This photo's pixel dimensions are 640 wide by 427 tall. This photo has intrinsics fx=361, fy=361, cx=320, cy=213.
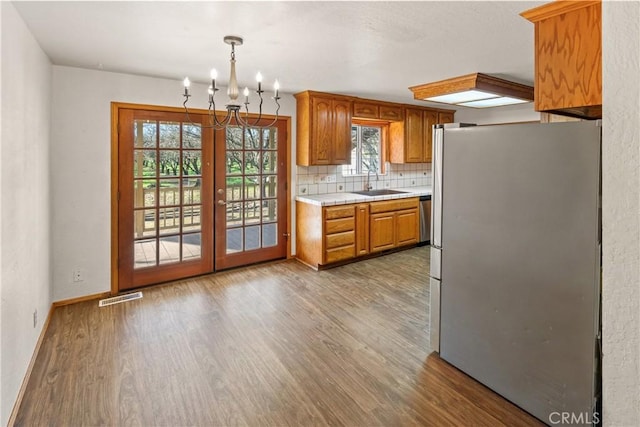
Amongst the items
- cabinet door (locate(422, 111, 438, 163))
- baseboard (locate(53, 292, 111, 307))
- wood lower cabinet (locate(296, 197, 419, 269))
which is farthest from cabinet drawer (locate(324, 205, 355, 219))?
baseboard (locate(53, 292, 111, 307))

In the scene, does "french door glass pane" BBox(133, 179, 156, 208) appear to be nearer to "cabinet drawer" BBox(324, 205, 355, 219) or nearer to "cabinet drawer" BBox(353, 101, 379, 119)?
"cabinet drawer" BBox(324, 205, 355, 219)

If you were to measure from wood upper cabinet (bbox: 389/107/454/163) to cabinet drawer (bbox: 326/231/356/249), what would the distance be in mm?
1837

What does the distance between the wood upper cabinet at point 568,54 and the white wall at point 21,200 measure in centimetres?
275

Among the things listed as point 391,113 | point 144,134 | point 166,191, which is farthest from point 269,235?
point 391,113

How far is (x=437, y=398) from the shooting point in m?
2.07

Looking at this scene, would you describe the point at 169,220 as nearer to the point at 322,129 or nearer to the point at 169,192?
the point at 169,192

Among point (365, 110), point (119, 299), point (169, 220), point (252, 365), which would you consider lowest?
point (252, 365)

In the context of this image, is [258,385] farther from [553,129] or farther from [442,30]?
[442,30]

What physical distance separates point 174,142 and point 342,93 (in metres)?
2.13

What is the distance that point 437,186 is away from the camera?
245 centimetres

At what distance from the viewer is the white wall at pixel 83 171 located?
3.29m

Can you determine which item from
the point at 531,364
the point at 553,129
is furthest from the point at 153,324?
the point at 553,129

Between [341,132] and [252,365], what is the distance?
10.8ft

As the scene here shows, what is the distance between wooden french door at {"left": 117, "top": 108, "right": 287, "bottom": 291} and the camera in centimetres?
370
